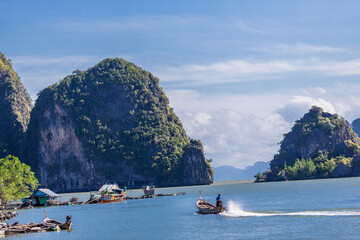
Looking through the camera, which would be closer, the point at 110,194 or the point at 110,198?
the point at 110,198

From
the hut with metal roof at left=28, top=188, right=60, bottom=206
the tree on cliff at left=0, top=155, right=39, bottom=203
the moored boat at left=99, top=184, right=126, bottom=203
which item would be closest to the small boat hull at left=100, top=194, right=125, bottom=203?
the moored boat at left=99, top=184, right=126, bottom=203

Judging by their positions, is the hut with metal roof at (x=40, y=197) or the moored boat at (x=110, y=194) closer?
the hut with metal roof at (x=40, y=197)

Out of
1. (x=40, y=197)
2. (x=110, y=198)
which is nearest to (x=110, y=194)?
(x=110, y=198)

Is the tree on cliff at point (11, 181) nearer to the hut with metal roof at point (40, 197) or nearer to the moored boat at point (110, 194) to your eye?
the hut with metal roof at point (40, 197)

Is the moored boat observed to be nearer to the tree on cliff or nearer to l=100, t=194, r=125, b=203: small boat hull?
l=100, t=194, r=125, b=203: small boat hull

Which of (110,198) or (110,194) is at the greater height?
(110,194)

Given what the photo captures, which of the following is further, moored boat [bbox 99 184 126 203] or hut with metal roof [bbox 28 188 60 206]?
moored boat [bbox 99 184 126 203]

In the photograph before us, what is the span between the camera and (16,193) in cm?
10656

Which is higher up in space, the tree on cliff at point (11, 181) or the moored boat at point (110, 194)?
the tree on cliff at point (11, 181)

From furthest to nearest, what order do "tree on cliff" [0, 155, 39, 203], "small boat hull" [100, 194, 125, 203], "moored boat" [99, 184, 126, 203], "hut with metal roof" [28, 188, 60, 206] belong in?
"moored boat" [99, 184, 126, 203] → "small boat hull" [100, 194, 125, 203] → "hut with metal roof" [28, 188, 60, 206] → "tree on cliff" [0, 155, 39, 203]

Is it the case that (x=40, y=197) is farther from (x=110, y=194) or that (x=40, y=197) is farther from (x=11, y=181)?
(x=110, y=194)

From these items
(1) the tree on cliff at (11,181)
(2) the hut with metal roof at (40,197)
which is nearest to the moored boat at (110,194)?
(2) the hut with metal roof at (40,197)

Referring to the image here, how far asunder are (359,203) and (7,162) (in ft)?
228

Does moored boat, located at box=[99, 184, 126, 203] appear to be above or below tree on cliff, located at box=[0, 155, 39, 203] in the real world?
below
